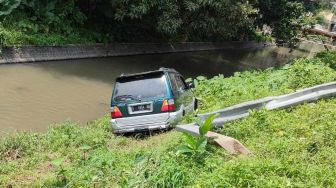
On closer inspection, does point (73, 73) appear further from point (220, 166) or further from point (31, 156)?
point (220, 166)

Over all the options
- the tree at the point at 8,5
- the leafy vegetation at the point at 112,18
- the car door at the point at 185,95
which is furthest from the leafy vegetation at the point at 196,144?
the tree at the point at 8,5

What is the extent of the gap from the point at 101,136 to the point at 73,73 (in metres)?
9.15

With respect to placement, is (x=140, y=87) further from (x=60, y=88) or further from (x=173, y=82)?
(x=60, y=88)

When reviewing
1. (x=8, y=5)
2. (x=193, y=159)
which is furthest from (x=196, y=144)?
(x=8, y=5)

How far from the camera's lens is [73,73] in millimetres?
19141

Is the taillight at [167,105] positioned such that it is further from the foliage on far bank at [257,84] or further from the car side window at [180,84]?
the car side window at [180,84]

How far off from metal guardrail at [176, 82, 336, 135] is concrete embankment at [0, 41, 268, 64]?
12086 mm

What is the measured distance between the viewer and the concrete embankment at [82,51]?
18922 mm

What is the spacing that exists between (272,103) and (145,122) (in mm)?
3380

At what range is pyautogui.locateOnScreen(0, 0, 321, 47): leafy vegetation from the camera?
2062 cm

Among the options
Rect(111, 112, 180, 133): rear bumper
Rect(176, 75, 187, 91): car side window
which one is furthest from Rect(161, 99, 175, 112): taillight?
Rect(176, 75, 187, 91): car side window

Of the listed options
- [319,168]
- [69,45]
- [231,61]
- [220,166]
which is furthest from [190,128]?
[231,61]

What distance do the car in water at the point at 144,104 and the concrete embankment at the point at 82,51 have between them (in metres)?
8.60

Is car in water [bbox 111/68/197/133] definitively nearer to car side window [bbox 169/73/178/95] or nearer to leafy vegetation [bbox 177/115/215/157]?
car side window [bbox 169/73/178/95]
